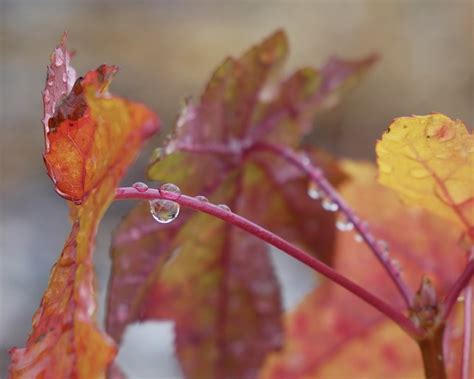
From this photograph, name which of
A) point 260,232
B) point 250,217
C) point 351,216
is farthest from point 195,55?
point 260,232

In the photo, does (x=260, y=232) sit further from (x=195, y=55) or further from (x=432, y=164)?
(x=195, y=55)

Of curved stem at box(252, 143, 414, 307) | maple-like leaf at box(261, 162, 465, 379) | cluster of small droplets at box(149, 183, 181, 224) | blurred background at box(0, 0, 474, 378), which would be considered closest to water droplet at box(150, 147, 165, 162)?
cluster of small droplets at box(149, 183, 181, 224)

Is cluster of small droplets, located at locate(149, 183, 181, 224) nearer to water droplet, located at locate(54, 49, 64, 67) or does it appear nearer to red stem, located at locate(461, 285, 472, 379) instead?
water droplet, located at locate(54, 49, 64, 67)

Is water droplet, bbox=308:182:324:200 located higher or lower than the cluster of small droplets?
higher

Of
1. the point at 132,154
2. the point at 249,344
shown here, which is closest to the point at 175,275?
the point at 249,344

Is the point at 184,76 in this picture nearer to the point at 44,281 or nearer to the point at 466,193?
the point at 44,281

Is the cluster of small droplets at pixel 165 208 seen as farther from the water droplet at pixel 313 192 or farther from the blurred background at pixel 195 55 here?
the blurred background at pixel 195 55
